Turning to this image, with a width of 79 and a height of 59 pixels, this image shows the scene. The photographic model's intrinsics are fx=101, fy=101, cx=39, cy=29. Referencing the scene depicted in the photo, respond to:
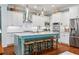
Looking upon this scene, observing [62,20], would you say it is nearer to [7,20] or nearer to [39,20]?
[39,20]

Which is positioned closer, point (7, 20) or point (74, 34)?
point (7, 20)

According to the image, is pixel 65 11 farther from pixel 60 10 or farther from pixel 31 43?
pixel 31 43

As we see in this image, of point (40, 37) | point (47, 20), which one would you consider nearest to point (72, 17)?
point (47, 20)

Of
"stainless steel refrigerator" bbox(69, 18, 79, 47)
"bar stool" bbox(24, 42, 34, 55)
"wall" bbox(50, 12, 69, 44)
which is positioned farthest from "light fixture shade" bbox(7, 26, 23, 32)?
"stainless steel refrigerator" bbox(69, 18, 79, 47)

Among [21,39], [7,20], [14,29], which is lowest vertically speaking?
[21,39]

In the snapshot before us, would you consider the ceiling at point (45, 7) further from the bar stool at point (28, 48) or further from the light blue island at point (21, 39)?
the bar stool at point (28, 48)

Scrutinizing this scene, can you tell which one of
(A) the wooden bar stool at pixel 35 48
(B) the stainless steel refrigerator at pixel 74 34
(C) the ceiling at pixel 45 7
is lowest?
(A) the wooden bar stool at pixel 35 48

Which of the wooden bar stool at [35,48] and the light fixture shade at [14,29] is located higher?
the light fixture shade at [14,29]

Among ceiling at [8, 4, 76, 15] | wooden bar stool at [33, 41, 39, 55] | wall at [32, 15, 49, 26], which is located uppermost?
ceiling at [8, 4, 76, 15]

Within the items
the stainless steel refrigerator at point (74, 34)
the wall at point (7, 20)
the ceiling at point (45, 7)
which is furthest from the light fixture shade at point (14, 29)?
the stainless steel refrigerator at point (74, 34)

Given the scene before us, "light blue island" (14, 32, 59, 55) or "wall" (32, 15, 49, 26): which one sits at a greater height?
"wall" (32, 15, 49, 26)

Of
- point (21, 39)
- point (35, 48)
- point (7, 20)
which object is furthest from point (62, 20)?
point (7, 20)

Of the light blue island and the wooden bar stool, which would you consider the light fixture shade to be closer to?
the light blue island

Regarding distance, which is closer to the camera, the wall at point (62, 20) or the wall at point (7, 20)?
the wall at point (7, 20)
